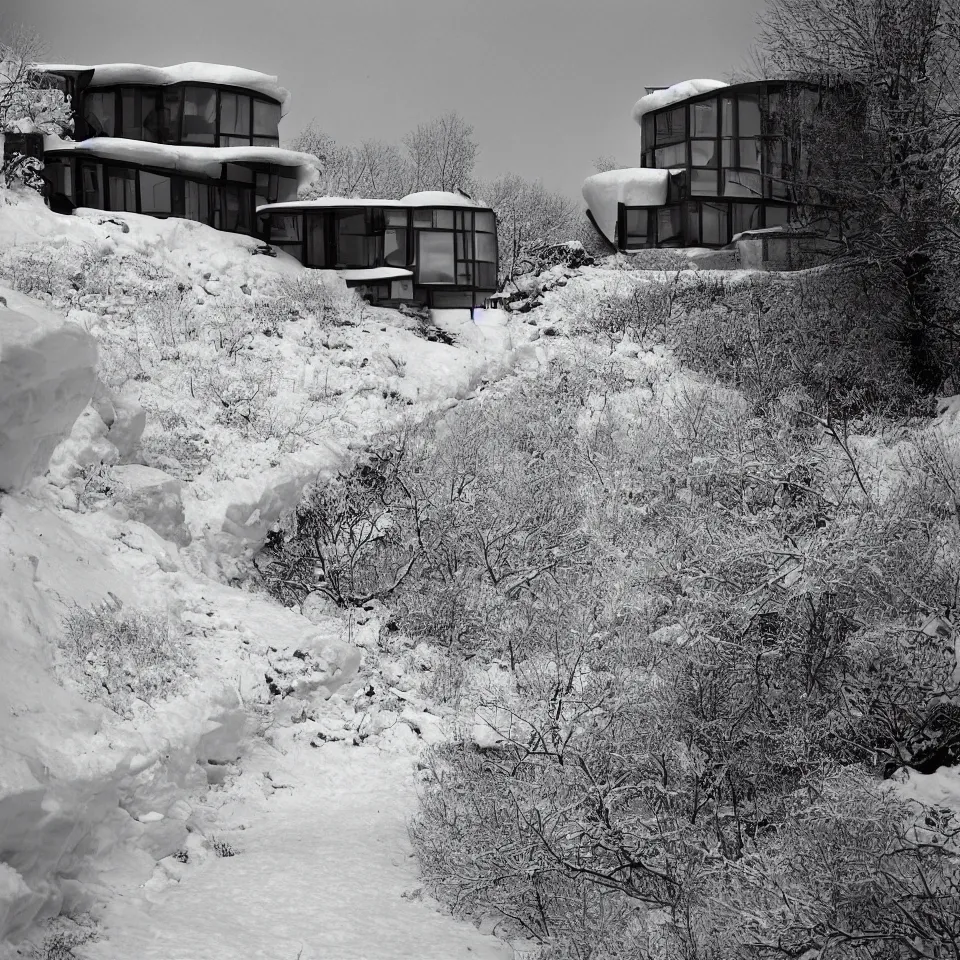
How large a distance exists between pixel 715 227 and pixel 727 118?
364cm

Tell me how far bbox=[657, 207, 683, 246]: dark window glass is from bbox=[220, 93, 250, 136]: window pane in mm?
14817

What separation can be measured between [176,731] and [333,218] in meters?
22.8

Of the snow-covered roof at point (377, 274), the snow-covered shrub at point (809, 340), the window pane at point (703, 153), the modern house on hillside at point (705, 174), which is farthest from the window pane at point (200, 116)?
the snow-covered shrub at point (809, 340)

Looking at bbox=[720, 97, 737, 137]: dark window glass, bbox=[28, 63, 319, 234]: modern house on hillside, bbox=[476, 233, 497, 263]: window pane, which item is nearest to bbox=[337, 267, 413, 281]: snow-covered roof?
bbox=[476, 233, 497, 263]: window pane

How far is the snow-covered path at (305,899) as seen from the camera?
8773mm

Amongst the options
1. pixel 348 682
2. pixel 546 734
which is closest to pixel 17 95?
pixel 348 682

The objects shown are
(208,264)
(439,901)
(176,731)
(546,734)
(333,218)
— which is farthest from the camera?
(333,218)

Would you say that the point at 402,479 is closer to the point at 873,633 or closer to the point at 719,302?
the point at 873,633

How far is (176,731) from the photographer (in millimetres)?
11219

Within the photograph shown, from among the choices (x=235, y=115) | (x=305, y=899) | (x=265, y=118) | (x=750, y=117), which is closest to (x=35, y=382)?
(x=305, y=899)

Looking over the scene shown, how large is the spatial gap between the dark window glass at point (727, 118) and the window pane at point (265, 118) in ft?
50.6

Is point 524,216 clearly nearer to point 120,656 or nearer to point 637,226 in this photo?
point 637,226

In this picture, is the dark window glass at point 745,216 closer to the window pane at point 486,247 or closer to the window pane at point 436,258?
the window pane at point 486,247

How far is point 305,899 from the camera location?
9.64m
